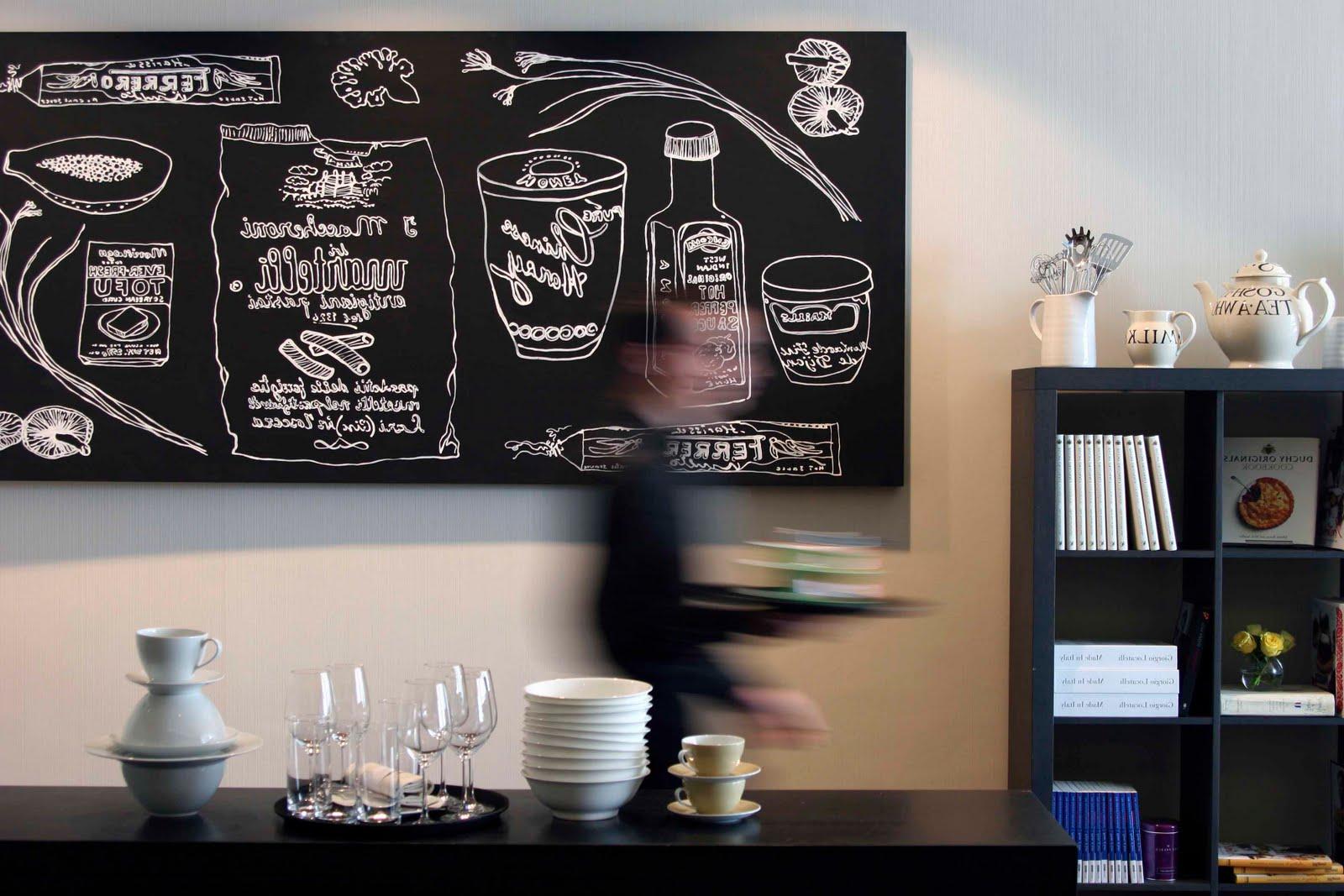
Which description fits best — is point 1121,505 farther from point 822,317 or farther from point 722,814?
point 722,814

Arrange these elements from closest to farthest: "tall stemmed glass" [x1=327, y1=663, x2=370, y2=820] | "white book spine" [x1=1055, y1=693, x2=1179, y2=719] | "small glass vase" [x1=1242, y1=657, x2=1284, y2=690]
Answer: "tall stemmed glass" [x1=327, y1=663, x2=370, y2=820], "white book spine" [x1=1055, y1=693, x2=1179, y2=719], "small glass vase" [x1=1242, y1=657, x2=1284, y2=690]

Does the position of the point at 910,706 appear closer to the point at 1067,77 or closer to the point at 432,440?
the point at 432,440

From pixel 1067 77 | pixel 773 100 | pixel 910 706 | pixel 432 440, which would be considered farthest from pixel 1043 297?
pixel 432 440

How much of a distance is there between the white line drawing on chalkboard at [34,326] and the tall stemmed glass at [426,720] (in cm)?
179

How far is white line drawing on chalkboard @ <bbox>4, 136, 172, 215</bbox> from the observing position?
327 centimetres

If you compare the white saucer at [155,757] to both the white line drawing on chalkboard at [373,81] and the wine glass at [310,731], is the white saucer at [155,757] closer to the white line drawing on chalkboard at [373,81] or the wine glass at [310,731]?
the wine glass at [310,731]

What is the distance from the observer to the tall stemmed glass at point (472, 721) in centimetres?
179

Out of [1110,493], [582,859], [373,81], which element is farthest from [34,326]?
[1110,493]

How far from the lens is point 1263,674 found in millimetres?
3049

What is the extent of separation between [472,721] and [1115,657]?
1.75 metres

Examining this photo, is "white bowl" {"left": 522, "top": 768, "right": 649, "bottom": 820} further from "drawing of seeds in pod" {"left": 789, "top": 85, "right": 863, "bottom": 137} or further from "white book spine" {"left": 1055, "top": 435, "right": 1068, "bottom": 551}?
"drawing of seeds in pod" {"left": 789, "top": 85, "right": 863, "bottom": 137}

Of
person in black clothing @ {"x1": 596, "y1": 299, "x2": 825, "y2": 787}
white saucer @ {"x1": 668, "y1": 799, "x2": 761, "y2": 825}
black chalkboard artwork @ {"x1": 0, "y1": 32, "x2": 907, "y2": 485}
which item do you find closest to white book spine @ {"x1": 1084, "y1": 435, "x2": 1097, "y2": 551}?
black chalkboard artwork @ {"x1": 0, "y1": 32, "x2": 907, "y2": 485}

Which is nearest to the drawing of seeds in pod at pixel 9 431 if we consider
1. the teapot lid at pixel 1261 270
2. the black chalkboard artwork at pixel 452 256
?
the black chalkboard artwork at pixel 452 256

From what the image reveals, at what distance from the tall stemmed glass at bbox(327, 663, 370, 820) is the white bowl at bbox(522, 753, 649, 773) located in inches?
9.4
